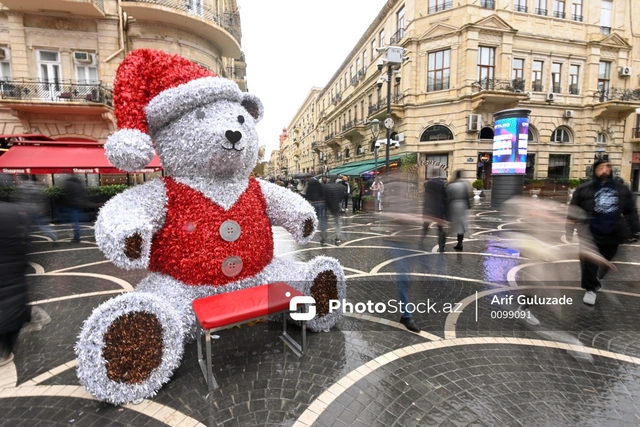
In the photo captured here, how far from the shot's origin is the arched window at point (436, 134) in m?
22.7

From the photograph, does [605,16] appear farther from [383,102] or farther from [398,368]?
[398,368]

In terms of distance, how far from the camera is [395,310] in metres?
4.41

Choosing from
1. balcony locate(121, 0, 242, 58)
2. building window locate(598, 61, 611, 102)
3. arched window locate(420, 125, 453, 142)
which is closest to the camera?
balcony locate(121, 0, 242, 58)

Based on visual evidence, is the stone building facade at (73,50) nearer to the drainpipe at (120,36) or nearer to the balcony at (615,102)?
the drainpipe at (120,36)

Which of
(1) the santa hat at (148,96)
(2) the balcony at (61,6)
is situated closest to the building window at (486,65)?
(2) the balcony at (61,6)

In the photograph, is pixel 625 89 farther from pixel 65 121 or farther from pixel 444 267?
pixel 65 121

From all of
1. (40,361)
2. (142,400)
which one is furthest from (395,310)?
(40,361)

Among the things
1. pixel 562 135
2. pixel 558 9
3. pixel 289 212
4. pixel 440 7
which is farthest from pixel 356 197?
pixel 558 9

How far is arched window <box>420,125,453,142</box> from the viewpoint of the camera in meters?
22.7

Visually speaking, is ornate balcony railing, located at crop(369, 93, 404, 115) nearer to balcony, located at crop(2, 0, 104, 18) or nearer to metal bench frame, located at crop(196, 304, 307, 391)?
balcony, located at crop(2, 0, 104, 18)

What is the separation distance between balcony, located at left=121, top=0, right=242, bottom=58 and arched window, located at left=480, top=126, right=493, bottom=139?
1697 centimetres

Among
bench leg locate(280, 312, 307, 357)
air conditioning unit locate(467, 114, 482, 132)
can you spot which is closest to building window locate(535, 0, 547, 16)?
air conditioning unit locate(467, 114, 482, 132)

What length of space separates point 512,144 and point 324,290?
53.0ft

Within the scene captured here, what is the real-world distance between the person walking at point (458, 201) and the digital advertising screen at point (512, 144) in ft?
35.6
